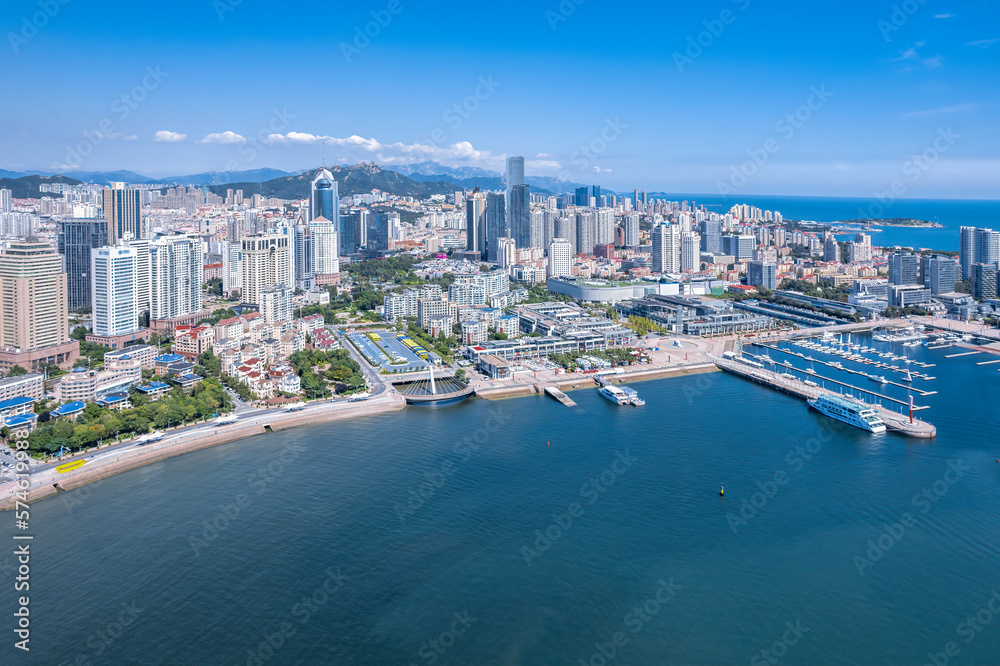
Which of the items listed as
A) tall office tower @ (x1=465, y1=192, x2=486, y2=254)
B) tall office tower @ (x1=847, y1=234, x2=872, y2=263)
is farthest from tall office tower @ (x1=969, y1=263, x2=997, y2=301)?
tall office tower @ (x1=465, y1=192, x2=486, y2=254)

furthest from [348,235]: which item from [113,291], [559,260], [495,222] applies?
[113,291]

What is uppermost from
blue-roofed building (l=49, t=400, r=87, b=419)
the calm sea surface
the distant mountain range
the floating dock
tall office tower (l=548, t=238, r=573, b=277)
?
the distant mountain range

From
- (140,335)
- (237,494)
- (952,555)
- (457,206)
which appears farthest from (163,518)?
(457,206)

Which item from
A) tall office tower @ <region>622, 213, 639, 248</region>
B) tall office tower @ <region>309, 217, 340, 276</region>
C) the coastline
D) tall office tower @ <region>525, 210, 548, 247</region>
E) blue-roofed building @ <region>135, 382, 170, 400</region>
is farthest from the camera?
tall office tower @ <region>622, 213, 639, 248</region>

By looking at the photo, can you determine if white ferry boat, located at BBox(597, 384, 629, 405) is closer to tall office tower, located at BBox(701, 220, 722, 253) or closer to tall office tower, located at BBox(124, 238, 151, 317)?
tall office tower, located at BBox(124, 238, 151, 317)

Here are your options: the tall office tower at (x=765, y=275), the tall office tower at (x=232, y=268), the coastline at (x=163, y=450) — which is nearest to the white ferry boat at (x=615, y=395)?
the coastline at (x=163, y=450)

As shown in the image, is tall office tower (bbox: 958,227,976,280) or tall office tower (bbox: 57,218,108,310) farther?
tall office tower (bbox: 958,227,976,280)

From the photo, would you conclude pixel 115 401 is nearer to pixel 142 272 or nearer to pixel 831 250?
pixel 142 272

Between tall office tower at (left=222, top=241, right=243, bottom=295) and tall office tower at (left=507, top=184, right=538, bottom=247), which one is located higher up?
tall office tower at (left=507, top=184, right=538, bottom=247)
